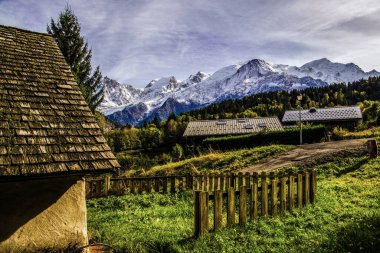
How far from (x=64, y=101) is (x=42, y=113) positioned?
884mm

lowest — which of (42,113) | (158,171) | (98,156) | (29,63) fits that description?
(158,171)

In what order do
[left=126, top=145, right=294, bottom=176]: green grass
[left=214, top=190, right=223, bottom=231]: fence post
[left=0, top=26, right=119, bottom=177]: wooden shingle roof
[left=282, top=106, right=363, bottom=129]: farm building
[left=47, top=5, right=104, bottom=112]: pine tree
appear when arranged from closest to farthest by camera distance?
[left=0, top=26, right=119, bottom=177]: wooden shingle roof → [left=214, top=190, right=223, bottom=231]: fence post → [left=126, top=145, right=294, bottom=176]: green grass → [left=47, top=5, right=104, bottom=112]: pine tree → [left=282, top=106, right=363, bottom=129]: farm building

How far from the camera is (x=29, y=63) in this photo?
965 centimetres

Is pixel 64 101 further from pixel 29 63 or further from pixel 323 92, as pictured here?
pixel 323 92

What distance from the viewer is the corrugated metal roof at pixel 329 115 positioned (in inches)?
2453

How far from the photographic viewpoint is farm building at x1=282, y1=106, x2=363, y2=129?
62053 mm

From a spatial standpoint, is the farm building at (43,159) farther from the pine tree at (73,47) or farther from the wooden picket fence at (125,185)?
the pine tree at (73,47)

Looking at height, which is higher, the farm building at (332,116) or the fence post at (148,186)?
the farm building at (332,116)

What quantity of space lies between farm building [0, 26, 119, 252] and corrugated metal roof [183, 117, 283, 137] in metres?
48.3

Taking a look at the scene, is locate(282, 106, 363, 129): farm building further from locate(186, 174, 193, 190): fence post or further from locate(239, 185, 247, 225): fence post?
locate(239, 185, 247, 225): fence post

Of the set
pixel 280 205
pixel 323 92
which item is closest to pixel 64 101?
pixel 280 205

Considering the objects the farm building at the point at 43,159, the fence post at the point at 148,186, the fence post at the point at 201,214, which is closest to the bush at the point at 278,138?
the fence post at the point at 148,186

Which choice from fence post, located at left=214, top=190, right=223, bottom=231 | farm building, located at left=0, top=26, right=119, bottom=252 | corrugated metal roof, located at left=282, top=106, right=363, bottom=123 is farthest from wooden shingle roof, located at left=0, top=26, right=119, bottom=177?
corrugated metal roof, located at left=282, top=106, right=363, bottom=123

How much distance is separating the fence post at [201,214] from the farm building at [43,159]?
2161 millimetres
